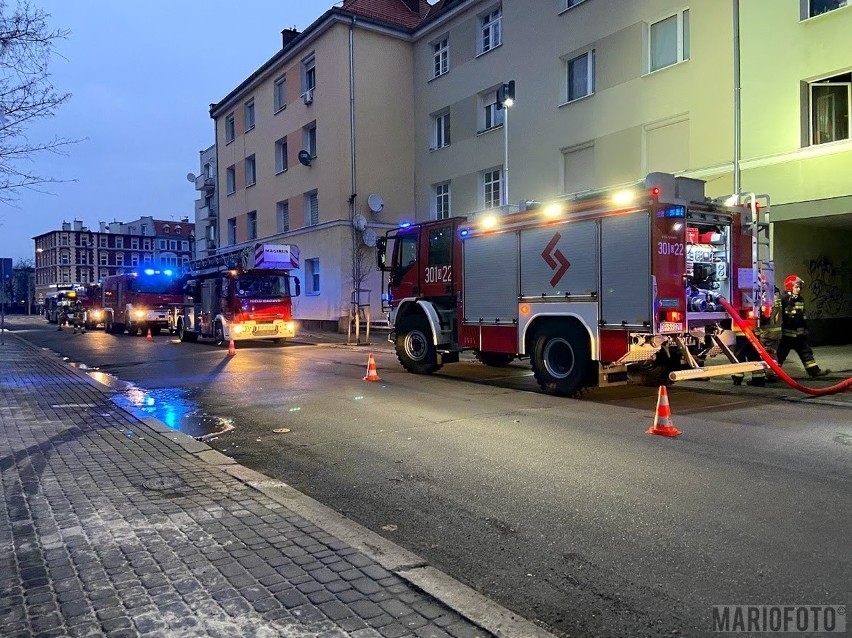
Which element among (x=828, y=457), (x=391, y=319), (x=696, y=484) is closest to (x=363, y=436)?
(x=696, y=484)

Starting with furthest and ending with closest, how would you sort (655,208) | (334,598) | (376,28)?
(376,28) < (655,208) < (334,598)

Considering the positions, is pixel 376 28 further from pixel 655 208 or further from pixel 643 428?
pixel 643 428

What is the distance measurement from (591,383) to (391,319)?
17.5 ft

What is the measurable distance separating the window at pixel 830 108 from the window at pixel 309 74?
67.5ft

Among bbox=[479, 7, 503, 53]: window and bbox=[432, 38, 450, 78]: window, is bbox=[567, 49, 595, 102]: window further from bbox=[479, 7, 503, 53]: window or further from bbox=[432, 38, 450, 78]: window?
bbox=[432, 38, 450, 78]: window

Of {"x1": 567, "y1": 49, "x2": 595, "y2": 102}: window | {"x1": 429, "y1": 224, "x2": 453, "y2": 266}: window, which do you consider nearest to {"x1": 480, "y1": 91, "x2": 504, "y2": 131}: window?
{"x1": 567, "y1": 49, "x2": 595, "y2": 102}: window

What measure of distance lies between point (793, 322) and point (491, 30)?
58.2ft

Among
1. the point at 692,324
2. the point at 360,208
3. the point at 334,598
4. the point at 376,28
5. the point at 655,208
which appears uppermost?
the point at 376,28

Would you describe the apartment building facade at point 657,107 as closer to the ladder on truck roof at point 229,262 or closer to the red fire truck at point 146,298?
the ladder on truck roof at point 229,262

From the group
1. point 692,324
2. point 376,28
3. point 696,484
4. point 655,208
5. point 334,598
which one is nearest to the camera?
point 334,598

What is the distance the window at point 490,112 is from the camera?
23750 millimetres

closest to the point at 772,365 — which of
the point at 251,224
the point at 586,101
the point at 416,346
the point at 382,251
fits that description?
the point at 416,346

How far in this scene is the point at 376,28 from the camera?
27.1m

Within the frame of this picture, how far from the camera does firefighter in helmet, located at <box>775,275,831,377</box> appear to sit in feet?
34.5
